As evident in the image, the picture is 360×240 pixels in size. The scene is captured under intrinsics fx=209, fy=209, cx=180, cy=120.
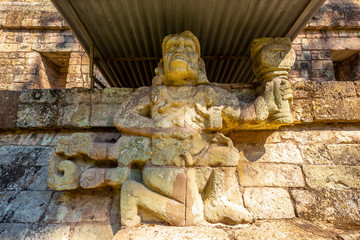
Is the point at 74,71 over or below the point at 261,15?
over

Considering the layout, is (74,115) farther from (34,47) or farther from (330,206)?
(34,47)

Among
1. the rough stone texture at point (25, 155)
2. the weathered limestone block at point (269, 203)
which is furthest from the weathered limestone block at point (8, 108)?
the weathered limestone block at point (269, 203)

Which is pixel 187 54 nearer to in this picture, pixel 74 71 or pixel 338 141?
A: pixel 338 141

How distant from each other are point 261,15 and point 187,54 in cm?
98

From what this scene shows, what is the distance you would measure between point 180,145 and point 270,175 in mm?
1054

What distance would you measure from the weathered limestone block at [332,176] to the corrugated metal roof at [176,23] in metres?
1.64

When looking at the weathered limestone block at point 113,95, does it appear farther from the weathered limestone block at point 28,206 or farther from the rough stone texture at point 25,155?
the weathered limestone block at point 28,206

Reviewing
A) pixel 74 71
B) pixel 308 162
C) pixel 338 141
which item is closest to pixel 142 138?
pixel 308 162

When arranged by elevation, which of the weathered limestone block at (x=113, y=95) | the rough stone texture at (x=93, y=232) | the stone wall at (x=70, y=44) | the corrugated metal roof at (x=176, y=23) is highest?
the stone wall at (x=70, y=44)

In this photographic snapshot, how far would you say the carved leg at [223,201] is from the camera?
1.78 metres

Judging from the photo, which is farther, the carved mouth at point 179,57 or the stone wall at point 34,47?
the stone wall at point 34,47

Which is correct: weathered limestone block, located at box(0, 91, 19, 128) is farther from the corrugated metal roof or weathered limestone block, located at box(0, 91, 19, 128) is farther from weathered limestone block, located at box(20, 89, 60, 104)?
the corrugated metal roof

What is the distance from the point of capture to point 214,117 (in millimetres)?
2039

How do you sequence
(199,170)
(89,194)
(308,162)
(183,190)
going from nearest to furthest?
(183,190)
(199,170)
(89,194)
(308,162)
